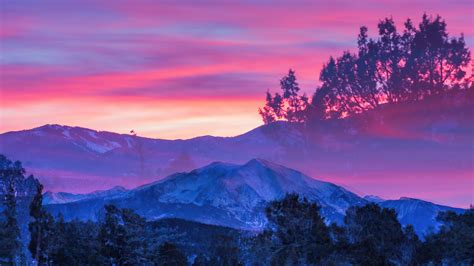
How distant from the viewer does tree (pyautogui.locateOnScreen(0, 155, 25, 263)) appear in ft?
381

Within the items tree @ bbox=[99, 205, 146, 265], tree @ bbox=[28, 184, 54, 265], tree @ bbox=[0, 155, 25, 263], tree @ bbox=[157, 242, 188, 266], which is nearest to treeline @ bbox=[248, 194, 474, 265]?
tree @ bbox=[157, 242, 188, 266]

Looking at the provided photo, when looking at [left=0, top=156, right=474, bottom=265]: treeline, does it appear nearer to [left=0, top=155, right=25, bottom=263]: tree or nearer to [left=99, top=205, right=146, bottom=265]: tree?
[left=99, top=205, right=146, bottom=265]: tree

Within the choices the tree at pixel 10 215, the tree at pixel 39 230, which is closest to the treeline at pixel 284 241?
the tree at pixel 39 230

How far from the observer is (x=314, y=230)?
110 metres

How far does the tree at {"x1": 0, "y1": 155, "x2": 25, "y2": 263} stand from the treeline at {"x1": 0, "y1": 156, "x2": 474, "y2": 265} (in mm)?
184

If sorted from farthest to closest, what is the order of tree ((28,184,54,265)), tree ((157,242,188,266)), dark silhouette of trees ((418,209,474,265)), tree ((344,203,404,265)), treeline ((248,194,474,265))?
1. tree ((157,242,188,266))
2. tree ((28,184,54,265))
3. tree ((344,203,404,265))
4. treeline ((248,194,474,265))
5. dark silhouette of trees ((418,209,474,265))

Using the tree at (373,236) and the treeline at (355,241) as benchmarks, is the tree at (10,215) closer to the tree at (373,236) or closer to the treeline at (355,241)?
the treeline at (355,241)

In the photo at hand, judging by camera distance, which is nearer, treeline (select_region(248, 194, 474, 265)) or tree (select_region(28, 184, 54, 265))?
treeline (select_region(248, 194, 474, 265))

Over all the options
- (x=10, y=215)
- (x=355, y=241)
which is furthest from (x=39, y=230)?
(x=355, y=241)

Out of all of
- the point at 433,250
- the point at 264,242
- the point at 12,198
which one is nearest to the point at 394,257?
the point at 433,250

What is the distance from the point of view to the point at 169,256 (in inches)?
4656

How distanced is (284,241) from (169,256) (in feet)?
51.3

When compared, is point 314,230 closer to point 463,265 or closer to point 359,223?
point 359,223

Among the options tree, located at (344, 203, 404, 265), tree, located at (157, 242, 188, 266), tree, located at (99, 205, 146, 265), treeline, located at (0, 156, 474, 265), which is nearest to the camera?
tree, located at (99, 205, 146, 265)
